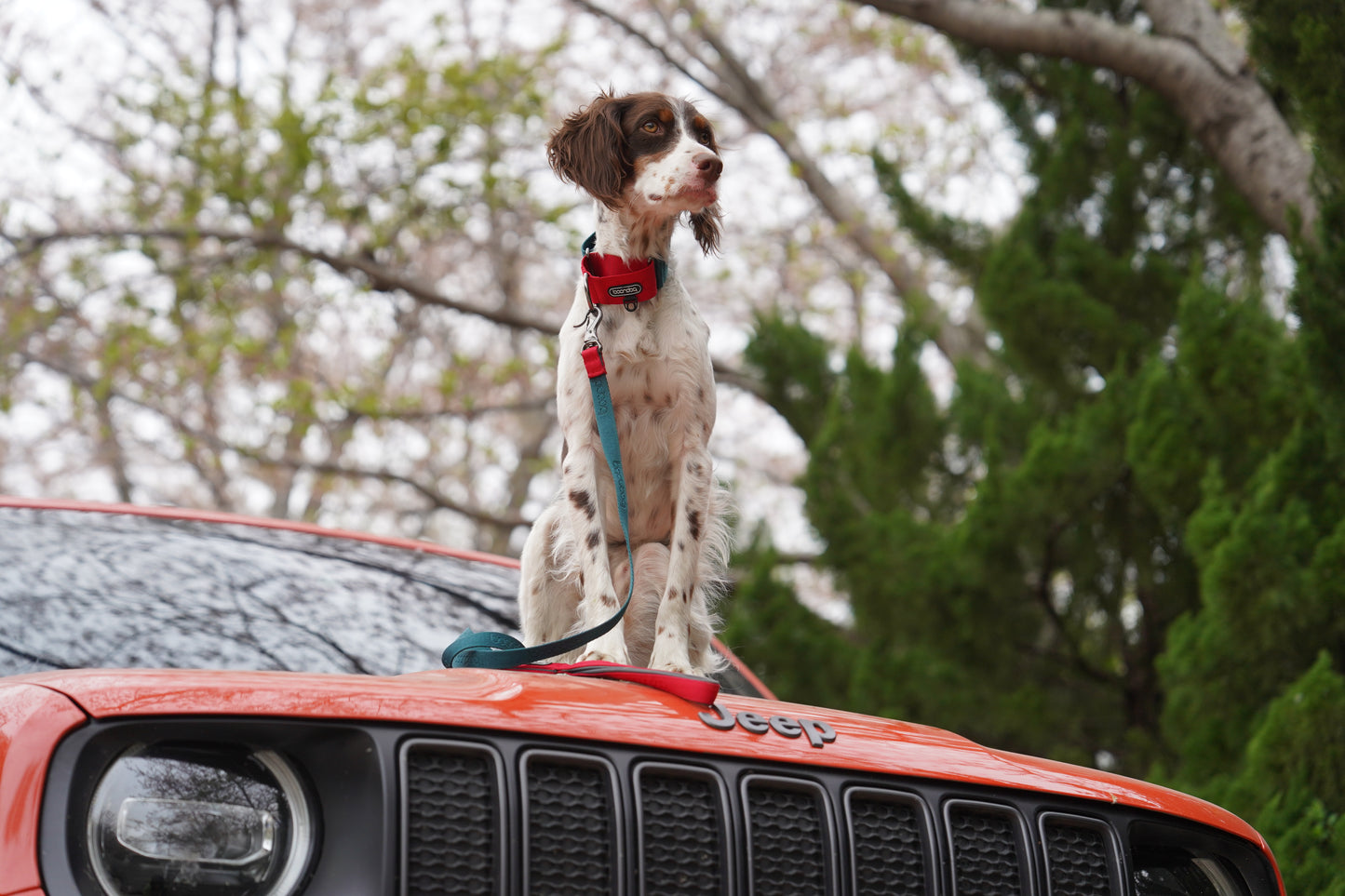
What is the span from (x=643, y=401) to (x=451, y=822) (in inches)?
40.7

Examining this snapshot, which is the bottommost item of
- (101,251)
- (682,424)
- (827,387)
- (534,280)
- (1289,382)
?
(682,424)

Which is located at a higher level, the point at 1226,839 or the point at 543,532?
the point at 543,532

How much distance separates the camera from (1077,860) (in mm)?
1865

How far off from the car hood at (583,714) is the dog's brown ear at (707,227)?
3.14ft

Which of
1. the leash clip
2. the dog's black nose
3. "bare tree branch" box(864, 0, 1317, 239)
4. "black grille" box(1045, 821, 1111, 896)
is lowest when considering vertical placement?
"black grille" box(1045, 821, 1111, 896)

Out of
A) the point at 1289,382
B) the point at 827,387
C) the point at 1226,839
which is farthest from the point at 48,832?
the point at 827,387

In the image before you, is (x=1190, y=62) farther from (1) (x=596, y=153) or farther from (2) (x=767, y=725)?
(2) (x=767, y=725)

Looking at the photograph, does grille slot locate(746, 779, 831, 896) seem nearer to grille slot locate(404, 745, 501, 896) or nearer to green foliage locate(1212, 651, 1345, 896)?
grille slot locate(404, 745, 501, 896)

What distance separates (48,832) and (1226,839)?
5.78ft

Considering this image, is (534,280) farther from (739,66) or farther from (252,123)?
(252,123)

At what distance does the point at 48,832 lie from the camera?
52.5 inches

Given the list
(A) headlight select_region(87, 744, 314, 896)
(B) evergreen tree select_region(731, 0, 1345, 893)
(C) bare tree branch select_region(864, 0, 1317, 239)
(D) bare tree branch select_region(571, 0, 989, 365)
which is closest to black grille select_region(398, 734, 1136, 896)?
(A) headlight select_region(87, 744, 314, 896)

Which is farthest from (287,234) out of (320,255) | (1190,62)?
(1190,62)

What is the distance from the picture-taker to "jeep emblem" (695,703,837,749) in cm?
176
